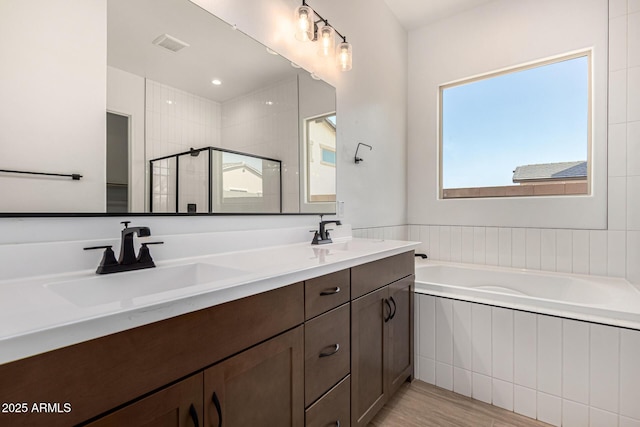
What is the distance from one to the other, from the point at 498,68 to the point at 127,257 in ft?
10.1

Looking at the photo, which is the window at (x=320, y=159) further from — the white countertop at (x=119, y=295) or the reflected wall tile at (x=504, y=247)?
the reflected wall tile at (x=504, y=247)

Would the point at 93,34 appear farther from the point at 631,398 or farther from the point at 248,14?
the point at 631,398

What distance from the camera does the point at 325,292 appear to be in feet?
3.57

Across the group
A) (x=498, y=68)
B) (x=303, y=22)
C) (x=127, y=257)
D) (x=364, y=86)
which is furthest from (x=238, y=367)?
(x=498, y=68)

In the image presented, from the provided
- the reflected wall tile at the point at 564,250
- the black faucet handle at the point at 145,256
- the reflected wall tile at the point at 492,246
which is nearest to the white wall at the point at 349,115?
the black faucet handle at the point at 145,256

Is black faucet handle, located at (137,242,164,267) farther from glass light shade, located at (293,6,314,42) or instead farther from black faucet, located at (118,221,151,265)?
glass light shade, located at (293,6,314,42)

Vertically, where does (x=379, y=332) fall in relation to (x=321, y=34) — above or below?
below

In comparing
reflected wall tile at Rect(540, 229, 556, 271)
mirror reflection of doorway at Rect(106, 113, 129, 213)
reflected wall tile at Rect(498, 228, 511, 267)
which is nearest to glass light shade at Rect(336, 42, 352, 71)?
mirror reflection of doorway at Rect(106, 113, 129, 213)

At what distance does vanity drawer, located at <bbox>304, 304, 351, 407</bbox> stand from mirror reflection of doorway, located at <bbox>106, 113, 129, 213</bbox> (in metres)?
0.76

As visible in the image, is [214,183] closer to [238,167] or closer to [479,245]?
[238,167]

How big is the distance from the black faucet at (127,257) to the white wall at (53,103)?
0.15 metres

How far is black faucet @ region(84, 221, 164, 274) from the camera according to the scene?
0.89 metres

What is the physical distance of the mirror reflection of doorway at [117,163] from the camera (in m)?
0.98

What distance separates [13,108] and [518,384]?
7.95ft
